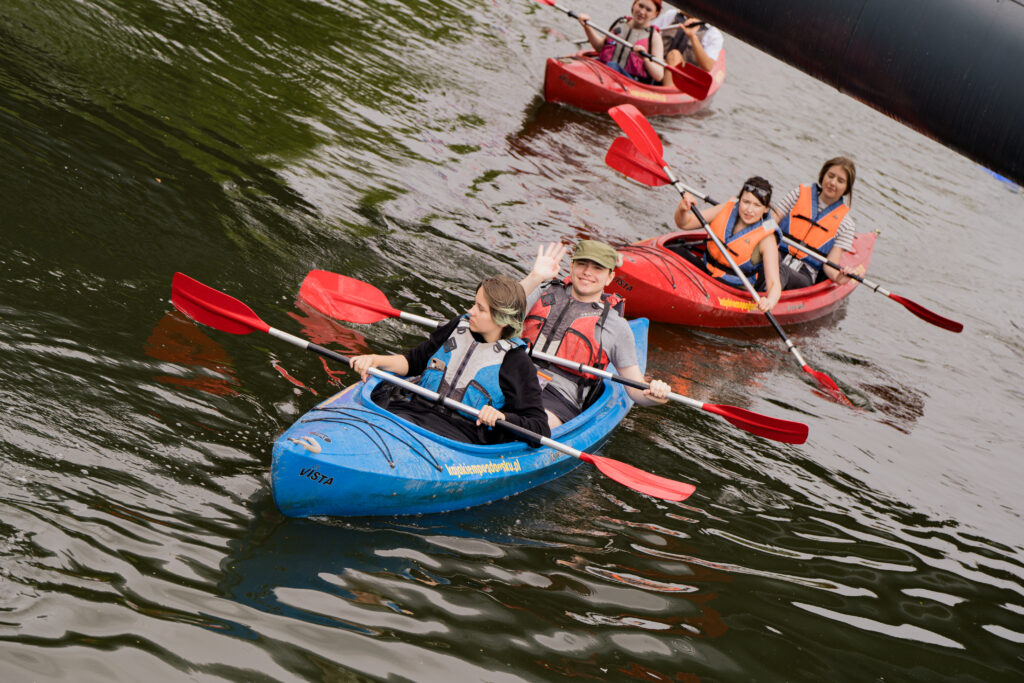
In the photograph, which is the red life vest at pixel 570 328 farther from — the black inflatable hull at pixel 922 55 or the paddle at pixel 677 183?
the black inflatable hull at pixel 922 55

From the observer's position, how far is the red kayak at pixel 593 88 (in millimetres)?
11133

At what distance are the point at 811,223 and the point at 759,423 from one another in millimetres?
3542

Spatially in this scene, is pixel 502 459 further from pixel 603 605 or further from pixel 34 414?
pixel 34 414

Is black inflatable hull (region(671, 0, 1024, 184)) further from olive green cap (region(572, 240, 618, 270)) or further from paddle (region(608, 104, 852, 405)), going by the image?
paddle (region(608, 104, 852, 405))

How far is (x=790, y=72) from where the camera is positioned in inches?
634

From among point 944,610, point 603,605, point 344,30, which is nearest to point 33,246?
point 603,605

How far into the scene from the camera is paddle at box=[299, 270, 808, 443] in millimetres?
5258

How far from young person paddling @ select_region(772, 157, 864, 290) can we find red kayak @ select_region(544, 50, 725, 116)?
353cm

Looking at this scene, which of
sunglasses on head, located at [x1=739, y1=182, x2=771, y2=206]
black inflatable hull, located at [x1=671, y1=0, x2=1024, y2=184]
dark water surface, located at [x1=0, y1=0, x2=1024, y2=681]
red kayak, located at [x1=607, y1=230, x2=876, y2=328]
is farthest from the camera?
red kayak, located at [x1=607, y1=230, x2=876, y2=328]

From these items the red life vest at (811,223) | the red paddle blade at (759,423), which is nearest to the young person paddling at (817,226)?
the red life vest at (811,223)

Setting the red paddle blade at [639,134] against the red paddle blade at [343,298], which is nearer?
the red paddle blade at [343,298]

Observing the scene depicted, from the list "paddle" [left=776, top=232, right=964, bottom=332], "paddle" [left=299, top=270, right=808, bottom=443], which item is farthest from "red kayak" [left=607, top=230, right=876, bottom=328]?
"paddle" [left=299, top=270, right=808, bottom=443]

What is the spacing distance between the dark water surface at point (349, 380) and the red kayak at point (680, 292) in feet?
0.53

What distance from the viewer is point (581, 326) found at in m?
5.47
